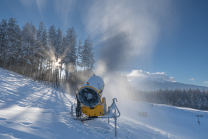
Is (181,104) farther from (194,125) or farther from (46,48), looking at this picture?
(46,48)

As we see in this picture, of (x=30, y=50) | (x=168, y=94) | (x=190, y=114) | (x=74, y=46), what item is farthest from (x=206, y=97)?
(x=30, y=50)

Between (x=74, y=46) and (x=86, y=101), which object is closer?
(x=86, y=101)

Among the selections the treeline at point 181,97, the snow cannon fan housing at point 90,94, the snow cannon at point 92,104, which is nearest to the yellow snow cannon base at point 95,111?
the snow cannon at point 92,104

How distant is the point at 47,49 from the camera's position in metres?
29.2

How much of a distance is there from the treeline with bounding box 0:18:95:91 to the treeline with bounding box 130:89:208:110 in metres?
70.2

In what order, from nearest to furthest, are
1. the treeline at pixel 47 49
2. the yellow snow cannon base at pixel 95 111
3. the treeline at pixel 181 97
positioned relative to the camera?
the yellow snow cannon base at pixel 95 111 < the treeline at pixel 47 49 < the treeline at pixel 181 97

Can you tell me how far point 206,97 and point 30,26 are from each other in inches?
3857

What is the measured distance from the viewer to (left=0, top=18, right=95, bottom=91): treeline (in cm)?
2880

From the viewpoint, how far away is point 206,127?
856 inches

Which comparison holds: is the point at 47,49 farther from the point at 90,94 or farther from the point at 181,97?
the point at 181,97

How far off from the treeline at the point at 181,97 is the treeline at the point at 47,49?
7024 cm

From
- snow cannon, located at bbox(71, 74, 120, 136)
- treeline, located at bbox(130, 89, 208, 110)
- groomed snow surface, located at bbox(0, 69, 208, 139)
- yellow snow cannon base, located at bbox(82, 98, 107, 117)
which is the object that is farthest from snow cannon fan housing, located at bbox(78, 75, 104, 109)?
treeline, located at bbox(130, 89, 208, 110)

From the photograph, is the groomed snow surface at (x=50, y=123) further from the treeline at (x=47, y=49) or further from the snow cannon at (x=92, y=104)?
the treeline at (x=47, y=49)

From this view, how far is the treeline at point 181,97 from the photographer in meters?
62.2
